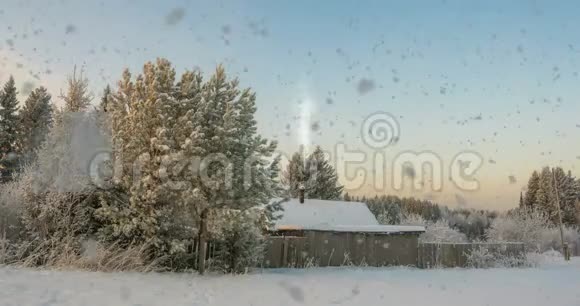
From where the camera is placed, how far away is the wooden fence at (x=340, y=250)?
77.5ft

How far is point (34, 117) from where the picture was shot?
45000mm

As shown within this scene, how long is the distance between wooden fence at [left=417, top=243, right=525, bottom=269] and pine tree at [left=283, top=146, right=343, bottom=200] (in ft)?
76.1

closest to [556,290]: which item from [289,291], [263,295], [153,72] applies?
[289,291]

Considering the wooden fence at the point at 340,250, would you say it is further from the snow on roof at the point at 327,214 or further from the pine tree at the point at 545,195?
the pine tree at the point at 545,195

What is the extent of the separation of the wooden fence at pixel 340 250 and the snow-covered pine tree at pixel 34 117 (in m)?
28.4

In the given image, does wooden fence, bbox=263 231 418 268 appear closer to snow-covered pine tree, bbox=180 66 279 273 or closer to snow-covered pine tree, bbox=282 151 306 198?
snow-covered pine tree, bbox=180 66 279 273

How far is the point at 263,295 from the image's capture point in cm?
1089

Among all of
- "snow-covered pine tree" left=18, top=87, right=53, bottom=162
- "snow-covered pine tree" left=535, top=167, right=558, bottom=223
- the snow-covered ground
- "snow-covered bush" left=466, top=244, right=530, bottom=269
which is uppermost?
"snow-covered pine tree" left=18, top=87, right=53, bottom=162

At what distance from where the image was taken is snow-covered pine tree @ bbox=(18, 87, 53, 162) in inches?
1696

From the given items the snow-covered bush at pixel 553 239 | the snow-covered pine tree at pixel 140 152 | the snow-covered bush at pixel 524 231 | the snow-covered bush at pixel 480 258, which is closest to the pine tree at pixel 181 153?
the snow-covered pine tree at pixel 140 152

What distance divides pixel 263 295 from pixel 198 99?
8030mm

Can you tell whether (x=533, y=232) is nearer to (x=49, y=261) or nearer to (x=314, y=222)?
(x=314, y=222)

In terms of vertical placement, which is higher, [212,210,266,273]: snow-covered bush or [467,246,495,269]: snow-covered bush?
[212,210,266,273]: snow-covered bush

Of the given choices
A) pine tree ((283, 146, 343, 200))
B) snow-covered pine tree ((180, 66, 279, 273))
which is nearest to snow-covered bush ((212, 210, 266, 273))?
snow-covered pine tree ((180, 66, 279, 273))
